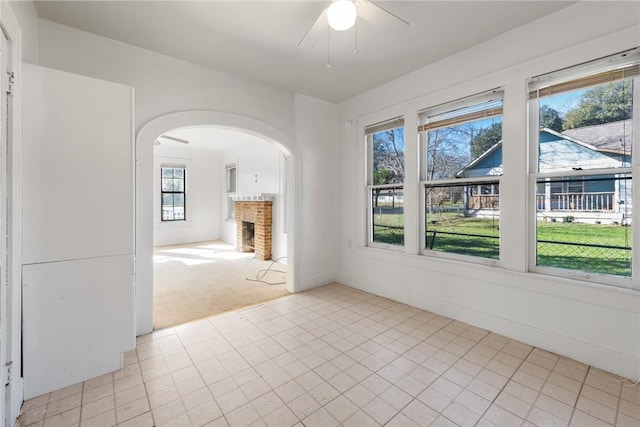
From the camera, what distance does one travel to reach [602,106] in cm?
217

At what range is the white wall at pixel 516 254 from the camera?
2049 mm

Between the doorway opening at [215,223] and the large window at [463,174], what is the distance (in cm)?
201

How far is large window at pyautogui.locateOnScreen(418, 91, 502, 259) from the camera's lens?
2762 millimetres

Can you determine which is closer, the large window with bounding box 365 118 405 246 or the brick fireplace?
the large window with bounding box 365 118 405 246

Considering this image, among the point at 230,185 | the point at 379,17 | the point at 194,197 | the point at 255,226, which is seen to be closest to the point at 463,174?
the point at 379,17

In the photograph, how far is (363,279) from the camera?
13.0 feet

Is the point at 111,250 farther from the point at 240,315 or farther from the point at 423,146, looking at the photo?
the point at 423,146

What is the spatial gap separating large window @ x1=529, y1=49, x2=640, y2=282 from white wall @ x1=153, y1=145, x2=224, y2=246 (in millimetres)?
8008

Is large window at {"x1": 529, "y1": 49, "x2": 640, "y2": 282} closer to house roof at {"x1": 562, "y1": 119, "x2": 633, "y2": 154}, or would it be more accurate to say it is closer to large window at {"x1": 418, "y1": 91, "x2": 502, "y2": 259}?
house roof at {"x1": 562, "y1": 119, "x2": 633, "y2": 154}

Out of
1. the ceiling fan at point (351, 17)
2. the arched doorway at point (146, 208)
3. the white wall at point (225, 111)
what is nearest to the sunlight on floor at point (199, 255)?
the white wall at point (225, 111)

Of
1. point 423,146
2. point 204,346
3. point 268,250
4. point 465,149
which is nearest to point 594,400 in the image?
point 465,149

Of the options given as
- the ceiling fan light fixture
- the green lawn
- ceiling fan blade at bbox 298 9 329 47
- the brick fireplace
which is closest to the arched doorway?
ceiling fan blade at bbox 298 9 329 47

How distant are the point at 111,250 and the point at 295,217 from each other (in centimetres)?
220

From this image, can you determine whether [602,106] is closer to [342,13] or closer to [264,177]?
[342,13]
